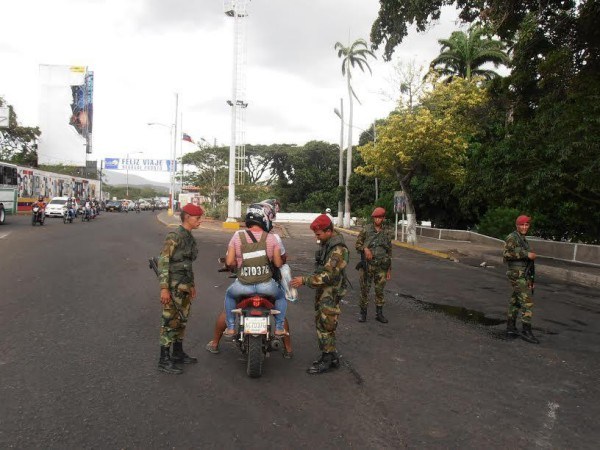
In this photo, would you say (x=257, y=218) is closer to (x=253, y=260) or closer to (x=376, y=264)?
(x=253, y=260)

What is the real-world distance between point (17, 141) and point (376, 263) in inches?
2413

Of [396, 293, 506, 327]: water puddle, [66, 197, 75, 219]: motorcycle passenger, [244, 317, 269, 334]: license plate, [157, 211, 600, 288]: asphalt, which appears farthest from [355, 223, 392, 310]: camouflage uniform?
[66, 197, 75, 219]: motorcycle passenger

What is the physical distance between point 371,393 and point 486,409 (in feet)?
3.21

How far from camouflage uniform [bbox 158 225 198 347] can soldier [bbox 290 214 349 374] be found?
1.07 meters

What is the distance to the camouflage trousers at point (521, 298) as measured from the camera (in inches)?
266

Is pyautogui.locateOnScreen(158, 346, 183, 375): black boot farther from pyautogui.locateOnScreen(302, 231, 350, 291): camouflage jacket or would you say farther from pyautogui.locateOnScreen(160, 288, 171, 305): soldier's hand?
pyautogui.locateOnScreen(302, 231, 350, 291): camouflage jacket

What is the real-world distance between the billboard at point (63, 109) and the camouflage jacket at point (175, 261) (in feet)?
235

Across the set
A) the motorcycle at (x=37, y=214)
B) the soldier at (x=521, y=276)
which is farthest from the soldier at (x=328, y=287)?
the motorcycle at (x=37, y=214)

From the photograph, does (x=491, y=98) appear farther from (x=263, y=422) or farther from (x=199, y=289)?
(x=263, y=422)

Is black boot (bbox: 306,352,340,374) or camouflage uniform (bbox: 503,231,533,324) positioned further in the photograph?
camouflage uniform (bbox: 503,231,533,324)

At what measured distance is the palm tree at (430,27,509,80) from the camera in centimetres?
3672

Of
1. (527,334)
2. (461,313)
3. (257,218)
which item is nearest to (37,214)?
(461,313)

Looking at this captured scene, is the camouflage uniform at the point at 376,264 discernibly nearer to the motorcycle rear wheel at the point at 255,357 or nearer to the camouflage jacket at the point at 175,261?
the motorcycle rear wheel at the point at 255,357

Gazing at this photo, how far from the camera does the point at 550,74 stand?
1320cm
